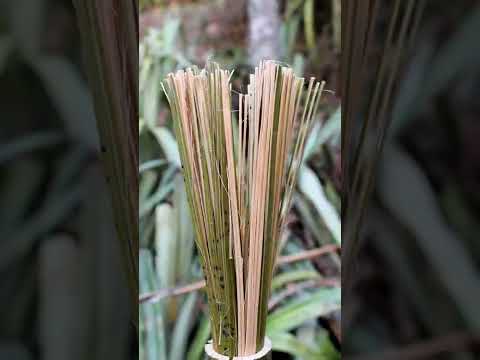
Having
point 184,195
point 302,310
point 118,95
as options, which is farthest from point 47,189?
point 302,310

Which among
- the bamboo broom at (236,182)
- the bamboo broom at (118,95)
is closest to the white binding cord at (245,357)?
the bamboo broom at (236,182)

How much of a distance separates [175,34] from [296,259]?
0.46 meters

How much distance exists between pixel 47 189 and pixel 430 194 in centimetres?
50

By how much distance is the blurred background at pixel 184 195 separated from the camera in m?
0.78

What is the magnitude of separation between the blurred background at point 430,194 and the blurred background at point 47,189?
0.39m

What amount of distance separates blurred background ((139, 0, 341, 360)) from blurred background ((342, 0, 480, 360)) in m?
0.18

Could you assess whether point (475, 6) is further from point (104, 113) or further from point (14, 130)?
point (14, 130)

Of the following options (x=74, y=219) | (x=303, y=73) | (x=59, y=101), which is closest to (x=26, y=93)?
(x=59, y=101)

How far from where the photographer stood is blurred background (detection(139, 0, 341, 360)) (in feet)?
2.56

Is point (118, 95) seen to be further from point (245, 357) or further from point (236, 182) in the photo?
point (245, 357)

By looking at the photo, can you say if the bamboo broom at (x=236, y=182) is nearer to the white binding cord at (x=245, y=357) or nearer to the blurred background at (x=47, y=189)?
the white binding cord at (x=245, y=357)

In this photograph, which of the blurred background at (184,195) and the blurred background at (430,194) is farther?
the blurred background at (184,195)

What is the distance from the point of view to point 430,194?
1.89ft

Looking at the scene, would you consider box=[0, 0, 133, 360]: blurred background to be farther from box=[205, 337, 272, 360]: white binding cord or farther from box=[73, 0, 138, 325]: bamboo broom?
box=[205, 337, 272, 360]: white binding cord
